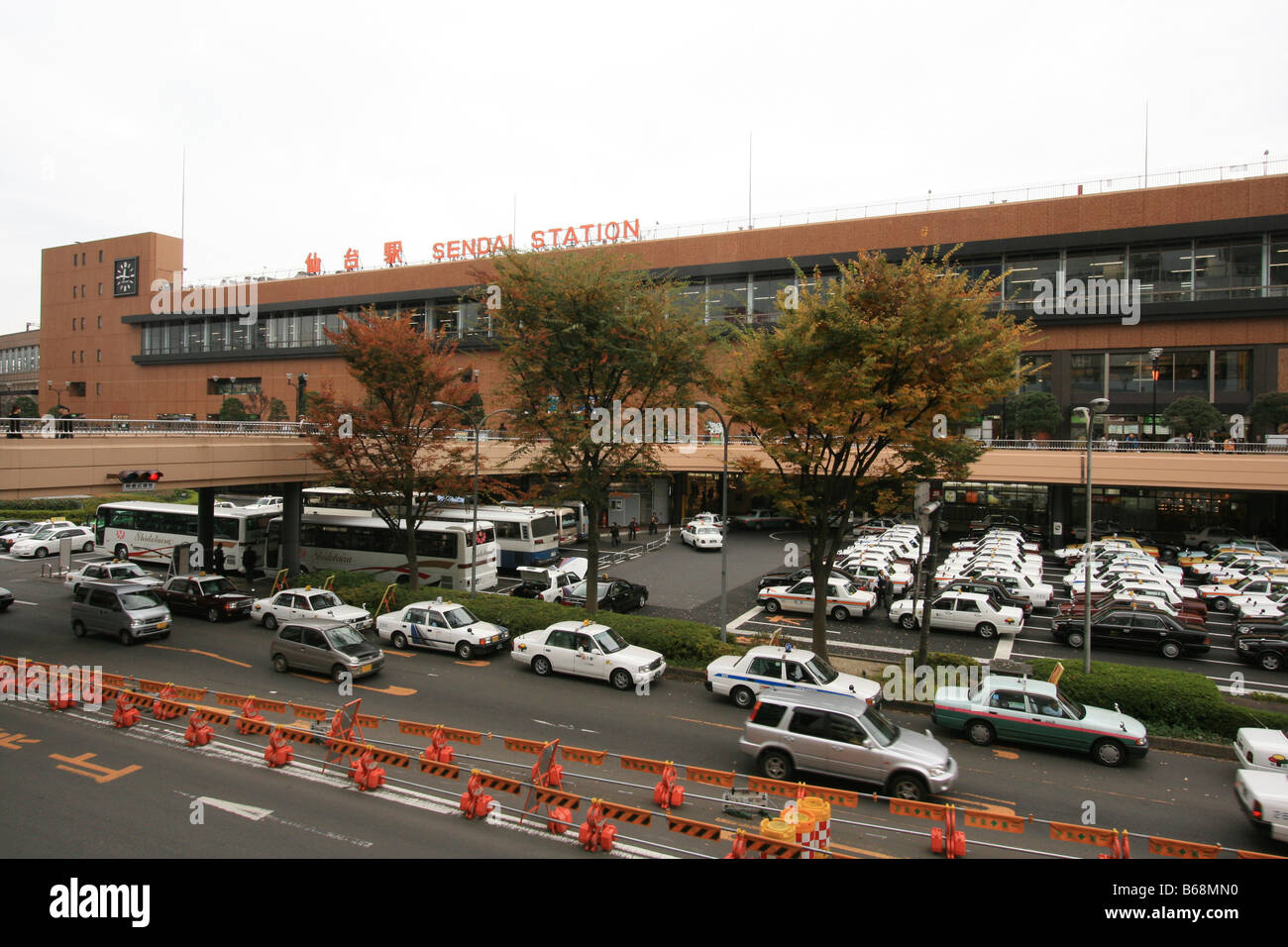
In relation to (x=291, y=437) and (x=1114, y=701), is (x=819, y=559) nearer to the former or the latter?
(x=1114, y=701)

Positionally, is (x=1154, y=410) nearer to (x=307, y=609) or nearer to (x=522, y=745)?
(x=522, y=745)

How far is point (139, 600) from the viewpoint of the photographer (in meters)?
22.1

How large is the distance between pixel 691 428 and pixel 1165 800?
52.2 feet

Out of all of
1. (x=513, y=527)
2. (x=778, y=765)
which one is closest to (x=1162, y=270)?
(x=513, y=527)

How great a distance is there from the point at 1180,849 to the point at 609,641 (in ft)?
41.3

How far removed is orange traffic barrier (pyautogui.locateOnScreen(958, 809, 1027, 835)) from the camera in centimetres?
1048

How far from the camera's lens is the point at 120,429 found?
24.9 metres

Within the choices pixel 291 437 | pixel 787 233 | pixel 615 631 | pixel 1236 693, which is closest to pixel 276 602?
pixel 291 437

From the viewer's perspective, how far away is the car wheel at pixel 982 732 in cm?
1491

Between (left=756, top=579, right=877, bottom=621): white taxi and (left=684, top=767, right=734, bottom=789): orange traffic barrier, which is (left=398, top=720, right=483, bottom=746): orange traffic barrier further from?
(left=756, top=579, right=877, bottom=621): white taxi

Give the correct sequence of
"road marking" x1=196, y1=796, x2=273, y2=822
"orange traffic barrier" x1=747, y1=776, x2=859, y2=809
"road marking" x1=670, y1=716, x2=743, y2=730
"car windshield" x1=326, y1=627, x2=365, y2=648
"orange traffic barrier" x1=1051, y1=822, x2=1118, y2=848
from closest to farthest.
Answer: "orange traffic barrier" x1=1051, y1=822, x2=1118, y2=848
"road marking" x1=196, y1=796, x2=273, y2=822
"orange traffic barrier" x1=747, y1=776, x2=859, y2=809
"road marking" x1=670, y1=716, x2=743, y2=730
"car windshield" x1=326, y1=627, x2=365, y2=648

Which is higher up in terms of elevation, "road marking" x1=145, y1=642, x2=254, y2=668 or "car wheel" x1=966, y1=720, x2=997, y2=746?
"car wheel" x1=966, y1=720, x2=997, y2=746

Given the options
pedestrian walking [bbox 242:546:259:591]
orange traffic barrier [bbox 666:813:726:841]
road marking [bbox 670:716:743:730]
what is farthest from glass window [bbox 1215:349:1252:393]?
pedestrian walking [bbox 242:546:259:591]

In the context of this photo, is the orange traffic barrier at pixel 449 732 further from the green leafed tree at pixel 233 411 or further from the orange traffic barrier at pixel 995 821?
the green leafed tree at pixel 233 411
